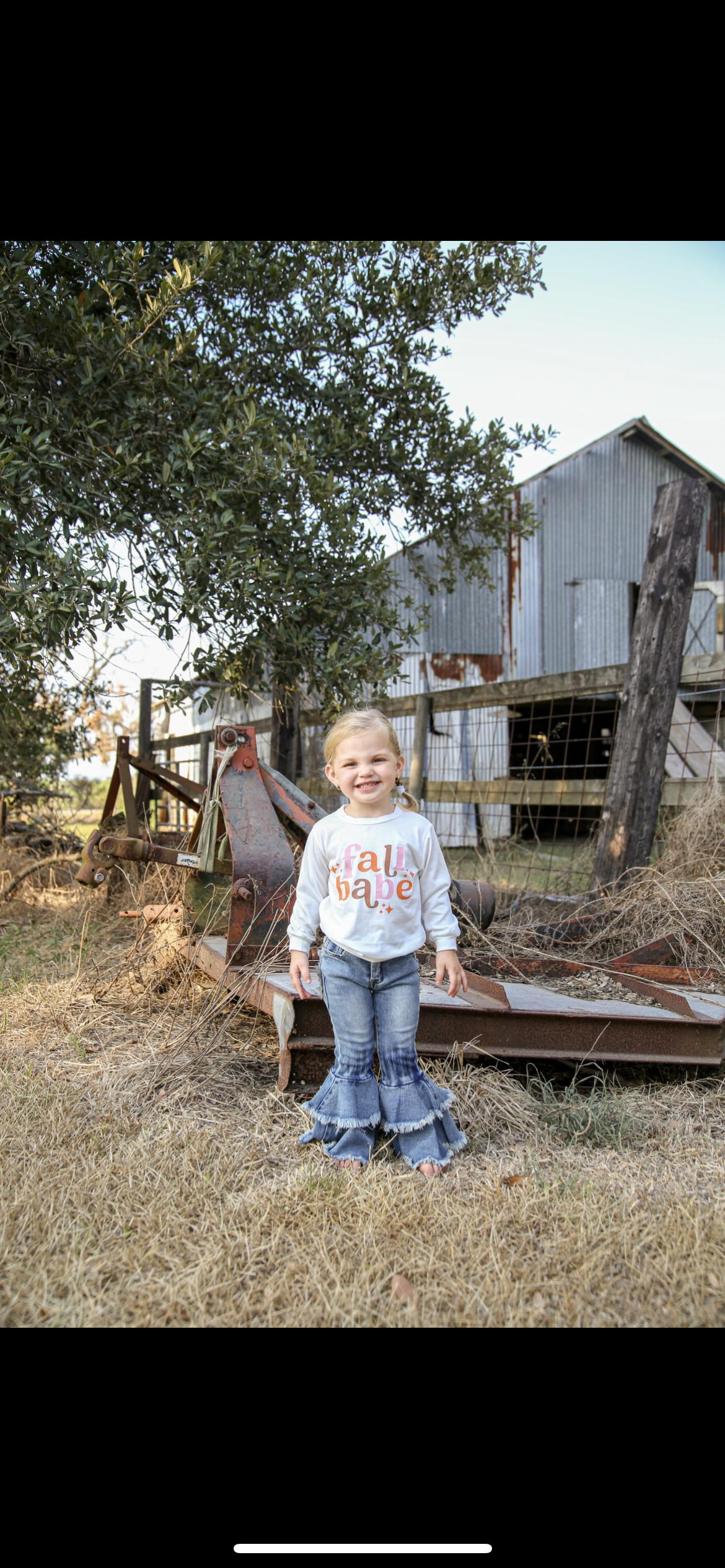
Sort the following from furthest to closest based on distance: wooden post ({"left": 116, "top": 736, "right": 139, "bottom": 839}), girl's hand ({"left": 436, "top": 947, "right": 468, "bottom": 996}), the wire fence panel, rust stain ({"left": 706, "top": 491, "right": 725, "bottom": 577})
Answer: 1. rust stain ({"left": 706, "top": 491, "right": 725, "bottom": 577})
2. wooden post ({"left": 116, "top": 736, "right": 139, "bottom": 839})
3. the wire fence panel
4. girl's hand ({"left": 436, "top": 947, "right": 468, "bottom": 996})

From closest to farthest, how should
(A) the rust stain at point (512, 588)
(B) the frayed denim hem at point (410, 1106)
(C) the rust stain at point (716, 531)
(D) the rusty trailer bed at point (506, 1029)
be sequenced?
1. (B) the frayed denim hem at point (410, 1106)
2. (D) the rusty trailer bed at point (506, 1029)
3. (A) the rust stain at point (512, 588)
4. (C) the rust stain at point (716, 531)

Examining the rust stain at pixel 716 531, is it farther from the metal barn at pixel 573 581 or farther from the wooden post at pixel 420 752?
the wooden post at pixel 420 752

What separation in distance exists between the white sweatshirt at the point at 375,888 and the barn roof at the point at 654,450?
12.3 meters

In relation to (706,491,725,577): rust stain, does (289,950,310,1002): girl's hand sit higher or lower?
lower

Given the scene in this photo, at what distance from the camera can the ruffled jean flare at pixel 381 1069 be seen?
2.42 m

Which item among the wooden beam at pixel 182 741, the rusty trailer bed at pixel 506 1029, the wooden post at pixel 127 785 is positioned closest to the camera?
the rusty trailer bed at pixel 506 1029

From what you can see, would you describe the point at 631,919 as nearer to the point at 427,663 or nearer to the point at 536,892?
the point at 536,892

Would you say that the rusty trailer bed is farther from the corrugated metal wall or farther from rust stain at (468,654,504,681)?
rust stain at (468,654,504,681)

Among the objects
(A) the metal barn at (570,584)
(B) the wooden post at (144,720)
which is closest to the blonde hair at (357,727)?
(B) the wooden post at (144,720)

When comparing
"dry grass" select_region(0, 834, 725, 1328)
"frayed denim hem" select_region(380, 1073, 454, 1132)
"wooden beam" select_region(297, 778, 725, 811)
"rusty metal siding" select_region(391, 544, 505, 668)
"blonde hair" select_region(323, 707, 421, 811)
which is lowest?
"dry grass" select_region(0, 834, 725, 1328)

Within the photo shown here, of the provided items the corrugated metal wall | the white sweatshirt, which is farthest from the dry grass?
the corrugated metal wall

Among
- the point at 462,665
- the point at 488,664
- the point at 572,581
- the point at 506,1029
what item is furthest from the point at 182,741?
the point at 506,1029

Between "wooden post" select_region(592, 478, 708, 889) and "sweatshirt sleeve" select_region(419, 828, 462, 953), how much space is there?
220 centimetres

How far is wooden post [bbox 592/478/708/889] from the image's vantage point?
4.45m
